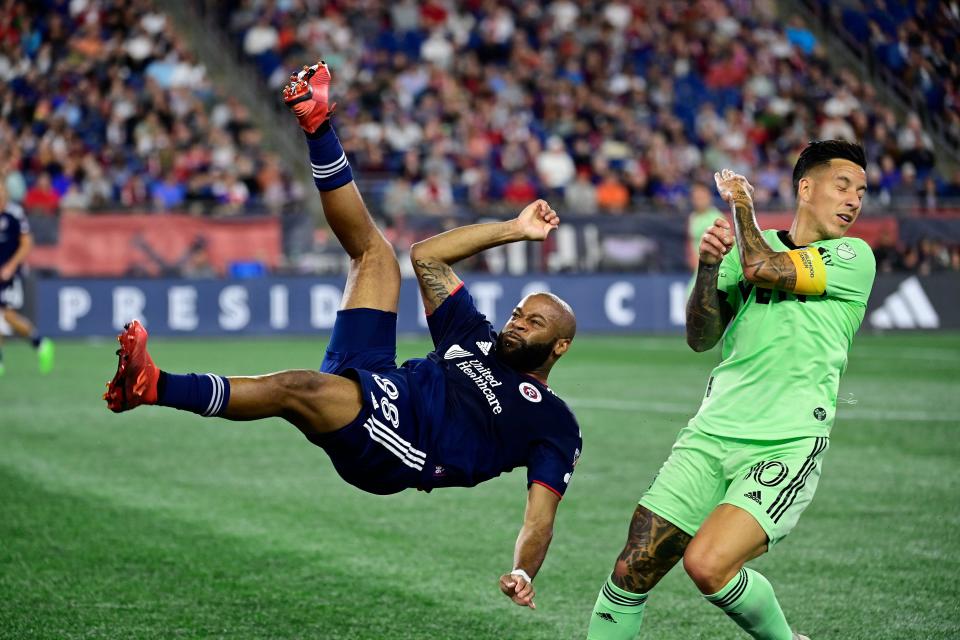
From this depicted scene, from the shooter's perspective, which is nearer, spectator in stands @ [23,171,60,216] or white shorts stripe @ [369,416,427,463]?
white shorts stripe @ [369,416,427,463]

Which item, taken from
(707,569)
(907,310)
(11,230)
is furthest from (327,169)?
(907,310)

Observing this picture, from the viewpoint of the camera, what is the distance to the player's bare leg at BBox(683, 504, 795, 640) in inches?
176

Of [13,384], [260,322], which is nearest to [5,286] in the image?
[13,384]

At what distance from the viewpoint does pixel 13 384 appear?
15297mm

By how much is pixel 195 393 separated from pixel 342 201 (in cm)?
138

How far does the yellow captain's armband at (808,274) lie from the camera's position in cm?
471

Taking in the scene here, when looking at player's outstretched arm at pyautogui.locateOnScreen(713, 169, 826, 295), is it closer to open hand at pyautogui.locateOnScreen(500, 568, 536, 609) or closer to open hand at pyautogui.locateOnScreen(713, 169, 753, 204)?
open hand at pyautogui.locateOnScreen(713, 169, 753, 204)

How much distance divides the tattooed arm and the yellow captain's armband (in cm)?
2

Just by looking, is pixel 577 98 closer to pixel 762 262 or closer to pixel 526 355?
pixel 526 355

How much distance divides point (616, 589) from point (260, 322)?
17603 mm

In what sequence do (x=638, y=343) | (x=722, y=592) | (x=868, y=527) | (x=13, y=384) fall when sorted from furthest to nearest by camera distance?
(x=638, y=343) < (x=13, y=384) < (x=868, y=527) < (x=722, y=592)

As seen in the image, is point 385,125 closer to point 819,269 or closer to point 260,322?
point 260,322

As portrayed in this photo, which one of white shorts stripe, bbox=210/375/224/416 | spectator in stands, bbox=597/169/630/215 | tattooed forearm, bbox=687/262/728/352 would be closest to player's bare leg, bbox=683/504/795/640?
tattooed forearm, bbox=687/262/728/352

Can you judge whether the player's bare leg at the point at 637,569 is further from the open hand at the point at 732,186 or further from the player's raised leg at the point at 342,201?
the player's raised leg at the point at 342,201
